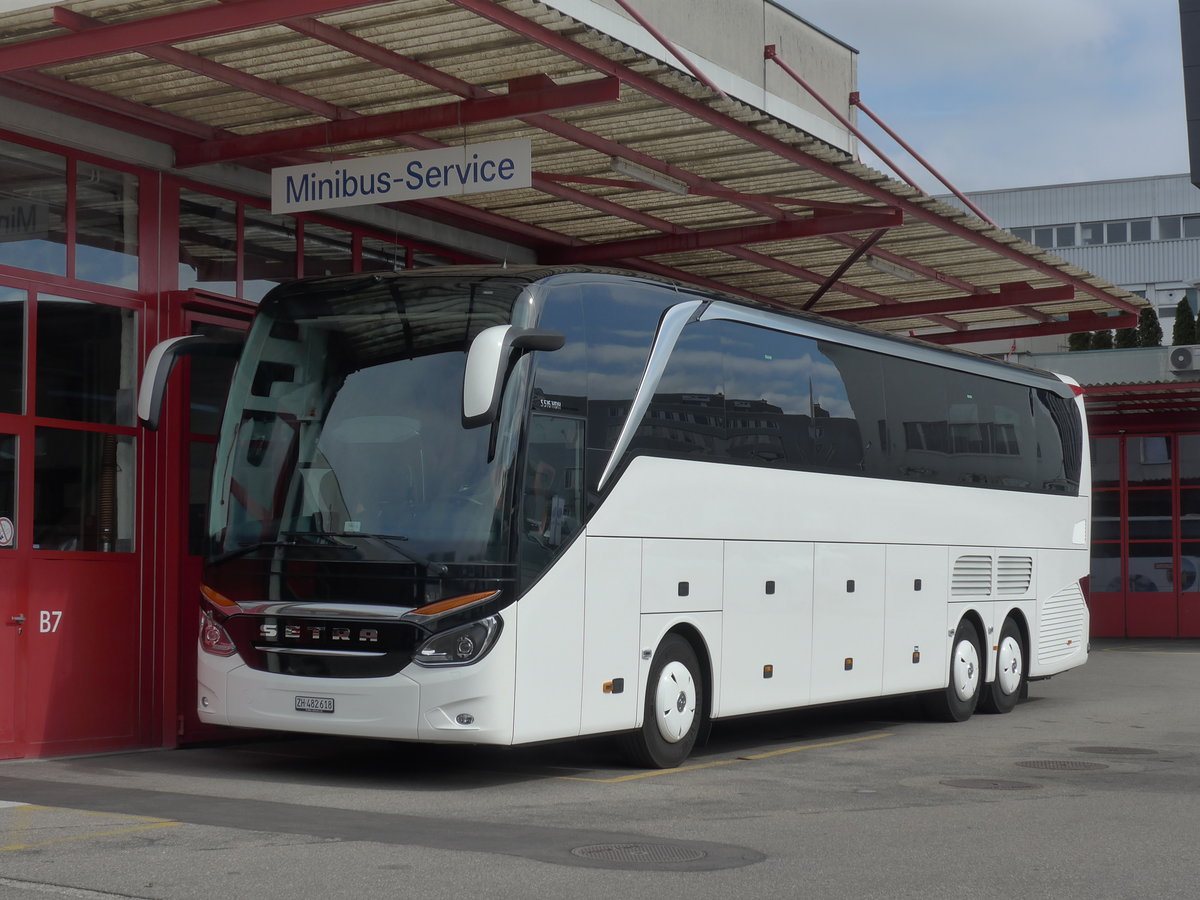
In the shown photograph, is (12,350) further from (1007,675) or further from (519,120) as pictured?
(1007,675)

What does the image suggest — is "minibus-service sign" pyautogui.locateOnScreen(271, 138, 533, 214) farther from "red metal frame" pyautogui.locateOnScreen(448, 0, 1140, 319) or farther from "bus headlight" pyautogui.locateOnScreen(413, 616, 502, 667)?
"bus headlight" pyautogui.locateOnScreen(413, 616, 502, 667)

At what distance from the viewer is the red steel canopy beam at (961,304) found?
19828 mm

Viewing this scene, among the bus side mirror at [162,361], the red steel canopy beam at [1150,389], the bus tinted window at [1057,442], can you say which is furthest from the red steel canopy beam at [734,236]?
the red steel canopy beam at [1150,389]

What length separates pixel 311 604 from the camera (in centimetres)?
1067

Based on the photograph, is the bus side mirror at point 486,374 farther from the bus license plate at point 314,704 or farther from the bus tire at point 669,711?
the bus tire at point 669,711

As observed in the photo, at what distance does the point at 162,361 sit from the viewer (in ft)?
38.5

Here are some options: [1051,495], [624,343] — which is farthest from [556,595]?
[1051,495]

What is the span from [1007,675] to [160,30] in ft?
36.3

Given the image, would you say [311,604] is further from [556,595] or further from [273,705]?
[556,595]

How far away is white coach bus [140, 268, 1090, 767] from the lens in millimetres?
10391

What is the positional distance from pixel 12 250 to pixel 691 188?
5.57m

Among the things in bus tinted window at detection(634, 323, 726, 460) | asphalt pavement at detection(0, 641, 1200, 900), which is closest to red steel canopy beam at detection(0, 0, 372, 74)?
bus tinted window at detection(634, 323, 726, 460)

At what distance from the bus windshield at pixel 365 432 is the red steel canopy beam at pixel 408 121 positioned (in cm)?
128

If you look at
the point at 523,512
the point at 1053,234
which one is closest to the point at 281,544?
the point at 523,512
